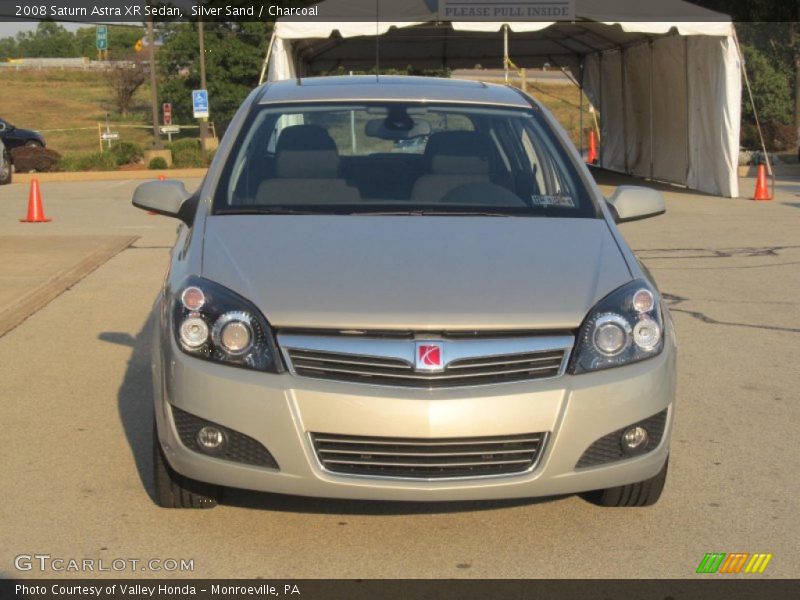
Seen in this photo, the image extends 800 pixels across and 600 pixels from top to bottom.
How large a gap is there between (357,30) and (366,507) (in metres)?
15.4

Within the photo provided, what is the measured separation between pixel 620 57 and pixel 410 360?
2458 cm

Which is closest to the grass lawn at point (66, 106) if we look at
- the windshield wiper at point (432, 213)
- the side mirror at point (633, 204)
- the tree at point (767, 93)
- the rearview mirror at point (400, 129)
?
the tree at point (767, 93)

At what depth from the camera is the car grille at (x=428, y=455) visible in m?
4.27

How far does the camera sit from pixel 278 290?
4492mm

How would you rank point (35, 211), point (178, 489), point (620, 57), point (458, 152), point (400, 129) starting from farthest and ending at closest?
point (620, 57) → point (35, 211) → point (400, 129) → point (458, 152) → point (178, 489)

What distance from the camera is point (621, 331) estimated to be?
450 cm

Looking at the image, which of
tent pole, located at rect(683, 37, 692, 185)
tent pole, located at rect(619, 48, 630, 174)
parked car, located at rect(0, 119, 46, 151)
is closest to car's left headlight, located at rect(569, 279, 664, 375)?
tent pole, located at rect(683, 37, 692, 185)

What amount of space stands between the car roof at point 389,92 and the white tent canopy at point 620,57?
791 centimetres

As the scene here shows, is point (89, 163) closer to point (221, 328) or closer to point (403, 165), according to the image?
point (403, 165)

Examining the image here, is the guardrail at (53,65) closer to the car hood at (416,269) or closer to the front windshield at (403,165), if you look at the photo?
the front windshield at (403,165)

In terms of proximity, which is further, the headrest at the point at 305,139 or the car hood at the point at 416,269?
the headrest at the point at 305,139

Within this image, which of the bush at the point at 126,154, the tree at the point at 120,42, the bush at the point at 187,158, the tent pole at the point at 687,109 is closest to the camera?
the tent pole at the point at 687,109

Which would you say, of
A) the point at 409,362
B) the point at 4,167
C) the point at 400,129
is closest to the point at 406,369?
the point at 409,362
